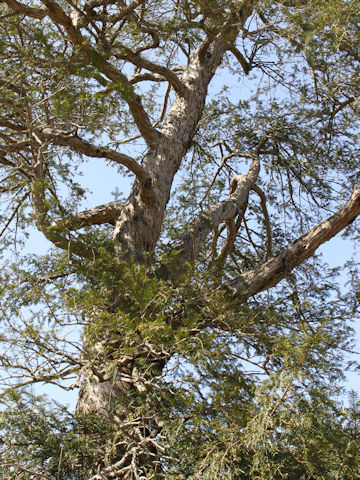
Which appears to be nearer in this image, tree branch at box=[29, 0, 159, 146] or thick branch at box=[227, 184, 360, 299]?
tree branch at box=[29, 0, 159, 146]

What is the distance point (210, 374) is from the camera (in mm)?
3490

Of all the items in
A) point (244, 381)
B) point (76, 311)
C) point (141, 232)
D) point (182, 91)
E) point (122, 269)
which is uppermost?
point (182, 91)

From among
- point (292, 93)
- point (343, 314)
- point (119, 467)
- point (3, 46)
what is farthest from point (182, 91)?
point (119, 467)

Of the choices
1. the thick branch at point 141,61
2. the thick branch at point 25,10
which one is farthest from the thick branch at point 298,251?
the thick branch at point 25,10

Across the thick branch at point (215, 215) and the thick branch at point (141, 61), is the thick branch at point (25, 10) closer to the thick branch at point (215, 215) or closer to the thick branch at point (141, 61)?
the thick branch at point (141, 61)

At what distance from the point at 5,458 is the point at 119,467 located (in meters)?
0.70

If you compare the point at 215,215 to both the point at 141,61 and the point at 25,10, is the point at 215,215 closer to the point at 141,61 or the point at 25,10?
the point at 141,61

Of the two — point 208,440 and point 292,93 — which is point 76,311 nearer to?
point 208,440

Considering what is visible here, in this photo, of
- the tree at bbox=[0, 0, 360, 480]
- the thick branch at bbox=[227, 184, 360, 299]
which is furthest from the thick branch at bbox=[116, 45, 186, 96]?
the thick branch at bbox=[227, 184, 360, 299]

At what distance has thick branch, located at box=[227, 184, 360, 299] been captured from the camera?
5020 millimetres

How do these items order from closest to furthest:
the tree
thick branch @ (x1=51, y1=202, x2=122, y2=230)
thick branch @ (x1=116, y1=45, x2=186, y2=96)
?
the tree → thick branch @ (x1=51, y1=202, x2=122, y2=230) → thick branch @ (x1=116, y1=45, x2=186, y2=96)

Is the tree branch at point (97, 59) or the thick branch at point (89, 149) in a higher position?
the tree branch at point (97, 59)

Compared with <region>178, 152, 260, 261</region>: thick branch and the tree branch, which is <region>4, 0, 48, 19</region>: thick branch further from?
<region>178, 152, 260, 261</region>: thick branch

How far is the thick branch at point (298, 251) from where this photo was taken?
5020 millimetres
